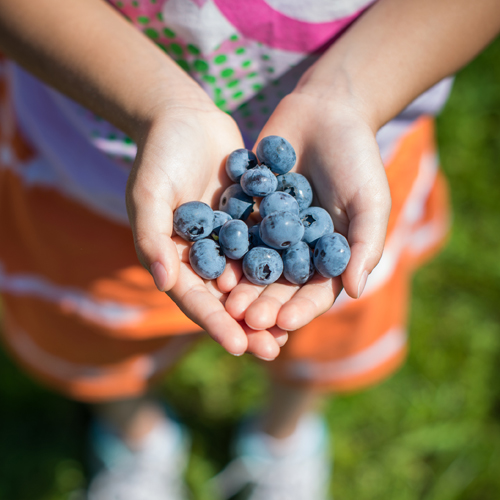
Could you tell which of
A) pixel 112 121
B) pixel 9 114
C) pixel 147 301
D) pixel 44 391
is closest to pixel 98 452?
pixel 44 391

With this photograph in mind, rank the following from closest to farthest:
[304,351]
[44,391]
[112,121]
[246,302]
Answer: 1. [246,302]
2. [112,121]
3. [304,351]
4. [44,391]

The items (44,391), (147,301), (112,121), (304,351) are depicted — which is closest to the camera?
(112,121)

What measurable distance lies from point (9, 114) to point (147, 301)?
0.69m

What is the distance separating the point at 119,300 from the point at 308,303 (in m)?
0.65

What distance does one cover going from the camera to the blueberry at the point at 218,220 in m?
1.17

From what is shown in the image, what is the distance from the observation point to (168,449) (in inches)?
85.1

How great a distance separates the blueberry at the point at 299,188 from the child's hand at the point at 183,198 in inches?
5.9

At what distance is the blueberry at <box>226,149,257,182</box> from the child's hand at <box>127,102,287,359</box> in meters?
0.04

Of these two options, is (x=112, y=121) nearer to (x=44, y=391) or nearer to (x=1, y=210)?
(x=1, y=210)

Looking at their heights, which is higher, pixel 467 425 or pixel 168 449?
pixel 168 449

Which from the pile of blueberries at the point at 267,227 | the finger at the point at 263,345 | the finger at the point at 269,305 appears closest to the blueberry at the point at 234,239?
the pile of blueberries at the point at 267,227

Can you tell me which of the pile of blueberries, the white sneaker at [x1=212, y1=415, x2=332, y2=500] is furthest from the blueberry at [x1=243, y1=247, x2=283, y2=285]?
the white sneaker at [x1=212, y1=415, x2=332, y2=500]

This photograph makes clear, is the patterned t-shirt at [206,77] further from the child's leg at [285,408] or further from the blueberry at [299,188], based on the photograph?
the child's leg at [285,408]

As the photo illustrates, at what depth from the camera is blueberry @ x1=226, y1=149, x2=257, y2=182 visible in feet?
3.82
